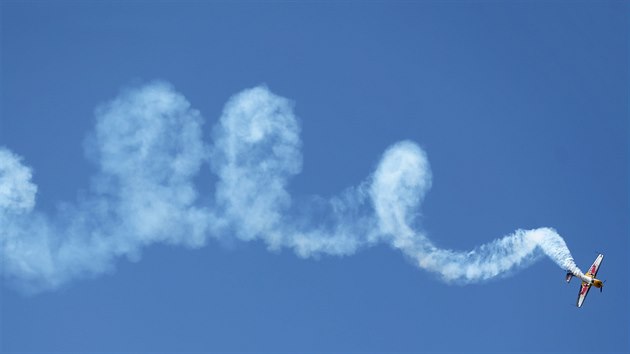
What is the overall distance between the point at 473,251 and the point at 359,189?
9.78m

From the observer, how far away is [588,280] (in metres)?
60.5

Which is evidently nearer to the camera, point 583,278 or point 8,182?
point 8,182

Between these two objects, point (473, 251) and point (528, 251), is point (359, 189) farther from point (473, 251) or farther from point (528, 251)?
point (528, 251)

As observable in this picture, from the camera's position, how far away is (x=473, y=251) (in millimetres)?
56406

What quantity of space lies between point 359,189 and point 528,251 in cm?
1373

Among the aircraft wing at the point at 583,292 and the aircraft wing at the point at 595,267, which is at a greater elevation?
the aircraft wing at the point at 595,267

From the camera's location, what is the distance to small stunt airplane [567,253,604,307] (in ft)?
197

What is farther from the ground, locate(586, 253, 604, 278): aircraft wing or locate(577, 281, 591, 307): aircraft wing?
locate(586, 253, 604, 278): aircraft wing

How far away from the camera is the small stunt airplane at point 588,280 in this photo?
60.0 metres

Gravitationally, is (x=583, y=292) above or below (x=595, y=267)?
below

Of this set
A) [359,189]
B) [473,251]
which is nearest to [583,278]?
[473,251]

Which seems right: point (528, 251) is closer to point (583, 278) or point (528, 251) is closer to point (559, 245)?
point (559, 245)

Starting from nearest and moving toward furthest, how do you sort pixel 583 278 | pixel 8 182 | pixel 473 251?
pixel 8 182 < pixel 473 251 < pixel 583 278

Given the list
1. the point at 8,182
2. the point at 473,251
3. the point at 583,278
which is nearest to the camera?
the point at 8,182
